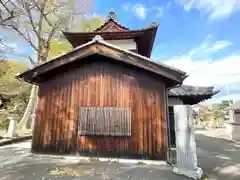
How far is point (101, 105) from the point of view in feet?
24.1

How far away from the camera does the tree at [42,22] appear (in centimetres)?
1595

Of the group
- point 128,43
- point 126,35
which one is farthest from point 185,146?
point 128,43

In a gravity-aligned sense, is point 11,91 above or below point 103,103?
above

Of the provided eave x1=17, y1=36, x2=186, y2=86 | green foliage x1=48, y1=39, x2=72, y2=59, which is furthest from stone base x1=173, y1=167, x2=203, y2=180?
green foliage x1=48, y1=39, x2=72, y2=59

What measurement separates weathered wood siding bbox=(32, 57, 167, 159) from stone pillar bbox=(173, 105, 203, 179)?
1077 millimetres

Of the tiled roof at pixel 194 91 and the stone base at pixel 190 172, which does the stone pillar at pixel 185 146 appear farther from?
the tiled roof at pixel 194 91

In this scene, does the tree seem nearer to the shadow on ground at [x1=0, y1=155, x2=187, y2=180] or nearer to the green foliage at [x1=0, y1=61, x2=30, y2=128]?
the green foliage at [x1=0, y1=61, x2=30, y2=128]

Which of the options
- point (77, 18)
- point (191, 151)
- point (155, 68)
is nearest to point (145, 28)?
point (155, 68)

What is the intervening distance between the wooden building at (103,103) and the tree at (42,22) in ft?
33.9

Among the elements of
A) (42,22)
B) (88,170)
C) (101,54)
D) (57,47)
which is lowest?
(88,170)

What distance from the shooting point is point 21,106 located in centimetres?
1973

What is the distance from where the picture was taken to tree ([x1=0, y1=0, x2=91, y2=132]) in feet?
52.3

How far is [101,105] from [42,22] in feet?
48.1

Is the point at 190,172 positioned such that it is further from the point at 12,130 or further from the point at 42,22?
the point at 42,22
